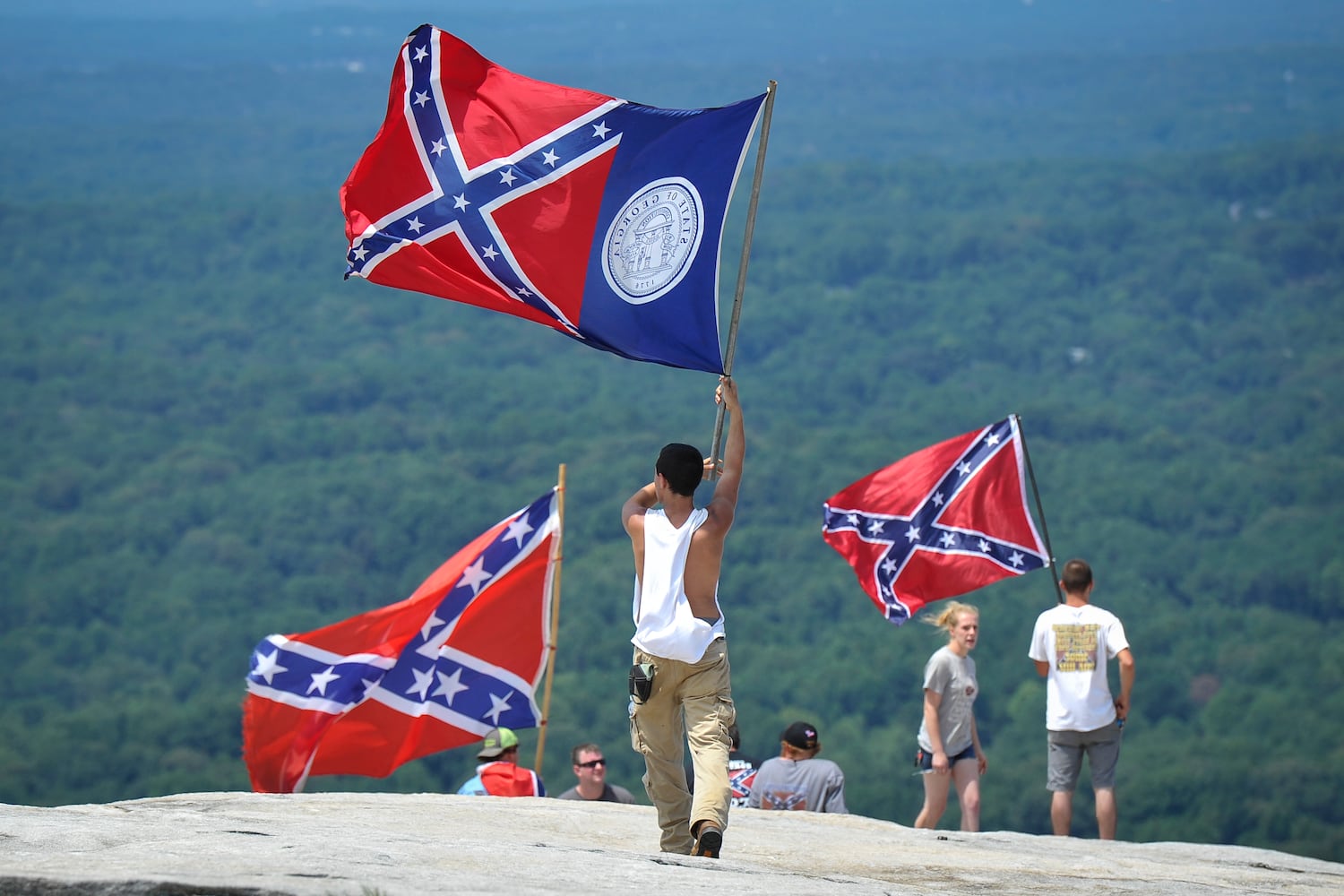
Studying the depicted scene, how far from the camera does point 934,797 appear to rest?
388 inches

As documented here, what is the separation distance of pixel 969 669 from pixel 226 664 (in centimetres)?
9511

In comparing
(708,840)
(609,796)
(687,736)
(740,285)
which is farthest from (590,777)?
(740,285)

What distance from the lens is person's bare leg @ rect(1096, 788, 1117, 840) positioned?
9.42 metres

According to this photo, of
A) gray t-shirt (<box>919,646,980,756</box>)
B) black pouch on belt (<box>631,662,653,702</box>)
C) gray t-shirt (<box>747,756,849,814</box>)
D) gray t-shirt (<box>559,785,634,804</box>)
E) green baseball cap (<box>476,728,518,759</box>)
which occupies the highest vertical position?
black pouch on belt (<box>631,662,653,702</box>)

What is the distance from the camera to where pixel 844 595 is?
4126 inches

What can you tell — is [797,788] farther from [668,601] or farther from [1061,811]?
[668,601]

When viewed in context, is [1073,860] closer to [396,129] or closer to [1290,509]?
[396,129]

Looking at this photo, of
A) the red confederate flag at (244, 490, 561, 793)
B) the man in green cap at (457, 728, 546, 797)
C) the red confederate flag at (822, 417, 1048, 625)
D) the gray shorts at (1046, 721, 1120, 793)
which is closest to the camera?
the gray shorts at (1046, 721, 1120, 793)

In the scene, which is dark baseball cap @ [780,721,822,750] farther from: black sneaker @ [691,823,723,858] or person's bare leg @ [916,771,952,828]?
black sneaker @ [691,823,723,858]

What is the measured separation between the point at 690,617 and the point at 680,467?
1.76ft

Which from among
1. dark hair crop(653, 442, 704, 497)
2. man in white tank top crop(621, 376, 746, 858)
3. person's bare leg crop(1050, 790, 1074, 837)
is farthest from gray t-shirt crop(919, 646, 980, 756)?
dark hair crop(653, 442, 704, 497)

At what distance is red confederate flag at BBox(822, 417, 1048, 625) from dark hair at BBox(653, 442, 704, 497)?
467 centimetres

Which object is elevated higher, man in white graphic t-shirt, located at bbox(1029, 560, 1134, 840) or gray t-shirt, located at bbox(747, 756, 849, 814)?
man in white graphic t-shirt, located at bbox(1029, 560, 1134, 840)

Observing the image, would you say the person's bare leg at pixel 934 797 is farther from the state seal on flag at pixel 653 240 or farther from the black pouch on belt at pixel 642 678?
the black pouch on belt at pixel 642 678
